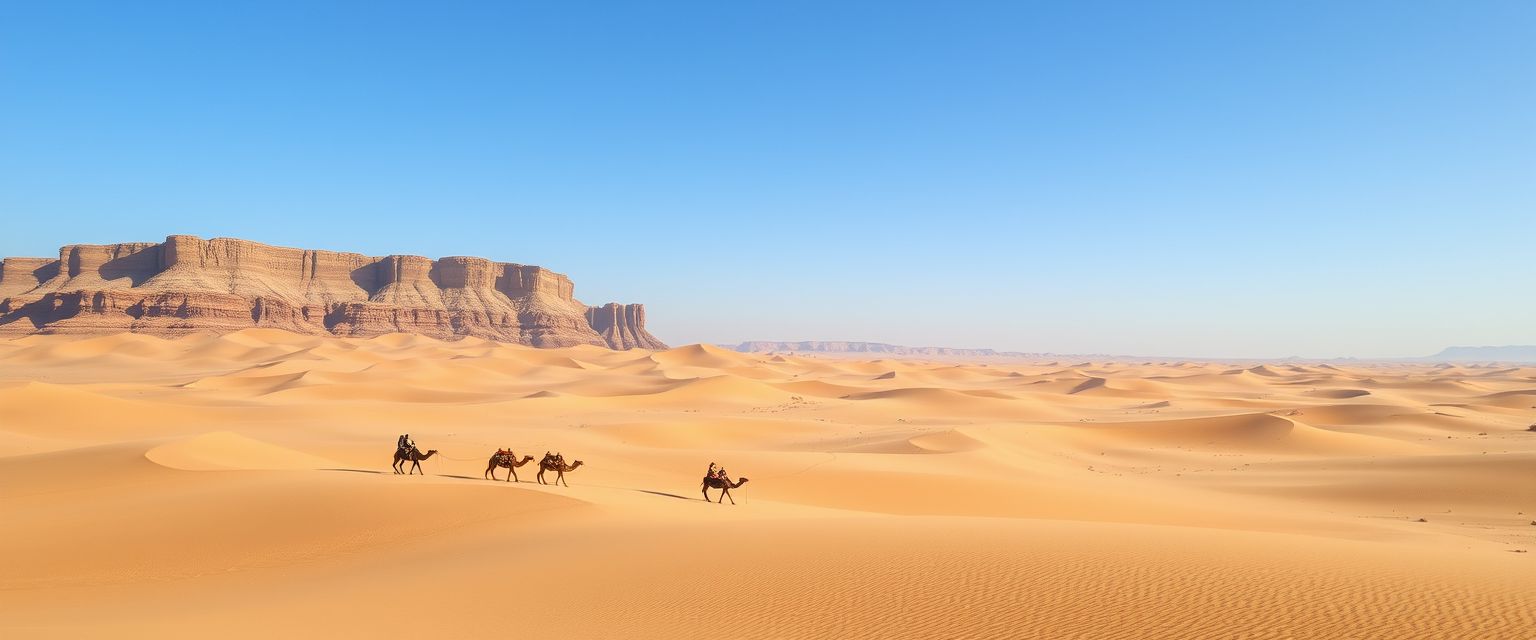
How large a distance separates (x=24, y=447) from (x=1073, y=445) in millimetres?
34008

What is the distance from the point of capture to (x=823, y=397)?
59594mm

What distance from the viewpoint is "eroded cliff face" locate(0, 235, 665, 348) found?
9919 centimetres

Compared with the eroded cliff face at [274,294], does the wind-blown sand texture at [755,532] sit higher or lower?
lower

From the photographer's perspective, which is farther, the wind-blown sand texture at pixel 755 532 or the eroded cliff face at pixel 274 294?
the eroded cliff face at pixel 274 294

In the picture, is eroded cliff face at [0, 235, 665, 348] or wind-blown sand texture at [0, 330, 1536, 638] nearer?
wind-blown sand texture at [0, 330, 1536, 638]

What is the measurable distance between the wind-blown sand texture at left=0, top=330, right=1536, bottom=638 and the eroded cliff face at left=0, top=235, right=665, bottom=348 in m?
83.2

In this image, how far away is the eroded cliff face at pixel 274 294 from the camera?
99.2m

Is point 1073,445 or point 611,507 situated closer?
point 611,507

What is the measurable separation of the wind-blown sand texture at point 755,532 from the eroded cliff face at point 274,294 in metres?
83.2

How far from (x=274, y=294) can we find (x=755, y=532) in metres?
125

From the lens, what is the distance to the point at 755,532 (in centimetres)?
978

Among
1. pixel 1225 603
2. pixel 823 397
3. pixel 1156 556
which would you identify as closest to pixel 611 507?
pixel 1156 556

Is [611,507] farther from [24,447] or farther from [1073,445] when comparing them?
[1073,445]

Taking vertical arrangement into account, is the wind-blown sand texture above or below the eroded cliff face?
below
